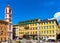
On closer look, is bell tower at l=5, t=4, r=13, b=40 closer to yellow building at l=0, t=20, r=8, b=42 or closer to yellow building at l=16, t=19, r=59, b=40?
yellow building at l=0, t=20, r=8, b=42

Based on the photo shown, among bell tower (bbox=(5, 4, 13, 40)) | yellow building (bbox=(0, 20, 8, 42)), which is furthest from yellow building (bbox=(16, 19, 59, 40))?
yellow building (bbox=(0, 20, 8, 42))

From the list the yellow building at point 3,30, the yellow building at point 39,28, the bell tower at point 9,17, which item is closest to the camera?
the yellow building at point 3,30

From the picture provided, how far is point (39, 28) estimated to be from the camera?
93.0 meters

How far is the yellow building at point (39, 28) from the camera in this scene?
90.1 m

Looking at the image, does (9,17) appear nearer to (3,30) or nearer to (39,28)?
(3,30)

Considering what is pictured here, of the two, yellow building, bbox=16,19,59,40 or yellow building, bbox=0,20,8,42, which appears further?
yellow building, bbox=16,19,59,40

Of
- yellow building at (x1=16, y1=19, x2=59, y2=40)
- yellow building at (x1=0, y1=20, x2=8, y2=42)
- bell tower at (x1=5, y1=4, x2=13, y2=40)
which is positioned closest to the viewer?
yellow building at (x1=0, y1=20, x2=8, y2=42)

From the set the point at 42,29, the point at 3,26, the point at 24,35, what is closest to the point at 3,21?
the point at 3,26

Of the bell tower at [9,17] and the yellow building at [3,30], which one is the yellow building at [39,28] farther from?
the yellow building at [3,30]

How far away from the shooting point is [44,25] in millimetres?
93125

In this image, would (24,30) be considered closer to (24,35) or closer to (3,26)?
(24,35)

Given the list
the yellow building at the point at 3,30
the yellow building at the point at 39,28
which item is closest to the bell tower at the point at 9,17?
the yellow building at the point at 3,30

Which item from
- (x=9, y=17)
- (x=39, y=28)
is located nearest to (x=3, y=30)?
(x=9, y=17)

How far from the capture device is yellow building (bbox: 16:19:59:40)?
90.1 m
